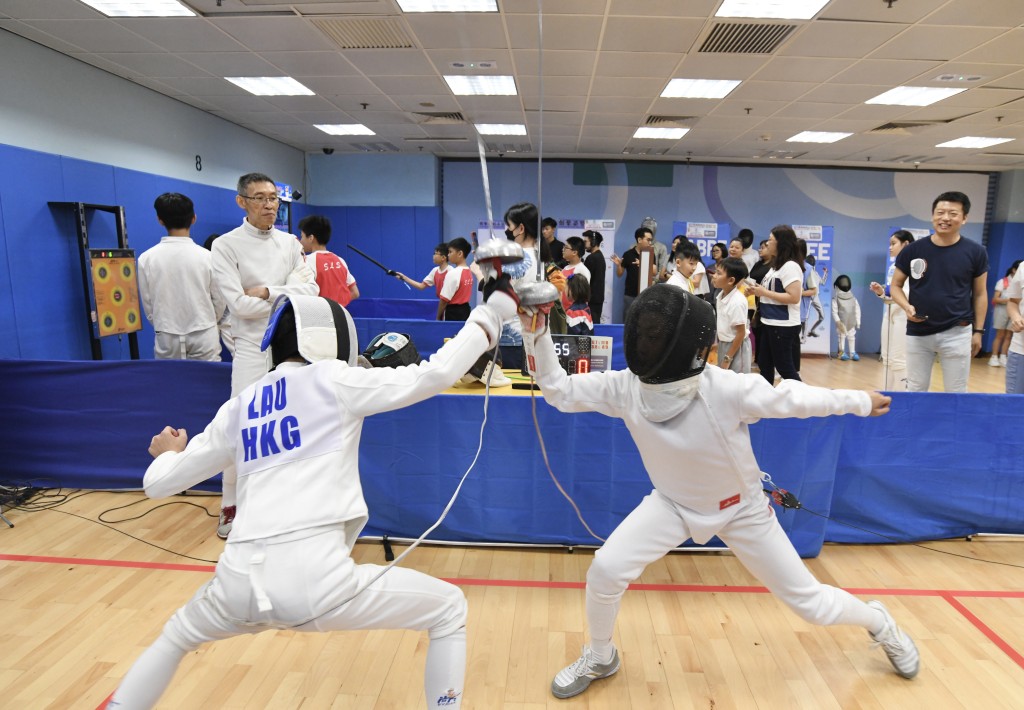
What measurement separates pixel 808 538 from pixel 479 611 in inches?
62.5

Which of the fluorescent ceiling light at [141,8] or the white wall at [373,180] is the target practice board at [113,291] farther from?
the white wall at [373,180]

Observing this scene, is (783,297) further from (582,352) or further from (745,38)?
(745,38)

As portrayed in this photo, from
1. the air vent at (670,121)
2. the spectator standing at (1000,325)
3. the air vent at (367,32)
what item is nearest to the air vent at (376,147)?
the air vent at (670,121)

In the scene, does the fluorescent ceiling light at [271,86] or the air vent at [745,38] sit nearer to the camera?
the air vent at [745,38]

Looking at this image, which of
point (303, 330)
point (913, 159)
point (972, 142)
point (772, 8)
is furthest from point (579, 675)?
point (913, 159)

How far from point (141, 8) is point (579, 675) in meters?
5.05

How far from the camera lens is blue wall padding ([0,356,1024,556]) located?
2.66 meters

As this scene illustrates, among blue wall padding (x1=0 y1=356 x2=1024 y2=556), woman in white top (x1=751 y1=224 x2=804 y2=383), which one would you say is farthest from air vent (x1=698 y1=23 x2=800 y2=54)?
blue wall padding (x1=0 y1=356 x2=1024 y2=556)

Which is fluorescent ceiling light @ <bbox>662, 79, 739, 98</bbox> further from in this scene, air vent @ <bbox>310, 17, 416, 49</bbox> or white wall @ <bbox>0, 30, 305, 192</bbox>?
white wall @ <bbox>0, 30, 305, 192</bbox>

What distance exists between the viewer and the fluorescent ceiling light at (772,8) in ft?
12.5

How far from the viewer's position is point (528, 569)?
8.84 feet

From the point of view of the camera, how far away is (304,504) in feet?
4.39

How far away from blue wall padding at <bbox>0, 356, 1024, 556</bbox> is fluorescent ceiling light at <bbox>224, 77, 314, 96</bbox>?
4662 mm

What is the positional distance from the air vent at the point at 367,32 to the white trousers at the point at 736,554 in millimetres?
3979
